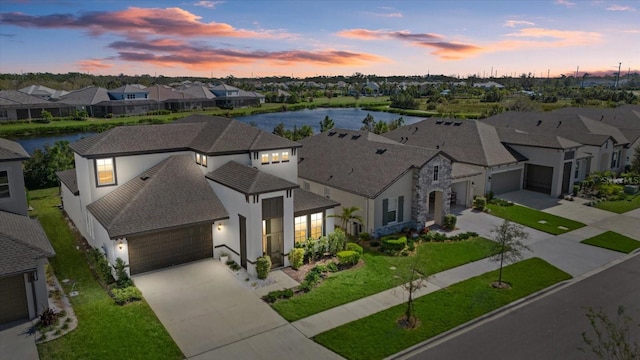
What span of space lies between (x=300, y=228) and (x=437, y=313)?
860cm

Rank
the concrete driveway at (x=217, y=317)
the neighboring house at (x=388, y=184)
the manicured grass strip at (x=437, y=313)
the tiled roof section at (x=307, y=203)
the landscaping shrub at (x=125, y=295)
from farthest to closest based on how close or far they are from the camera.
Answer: the neighboring house at (x=388, y=184) → the tiled roof section at (x=307, y=203) → the landscaping shrub at (x=125, y=295) → the manicured grass strip at (x=437, y=313) → the concrete driveway at (x=217, y=317)

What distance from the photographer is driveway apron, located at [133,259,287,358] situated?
52.1 ft

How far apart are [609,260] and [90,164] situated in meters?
28.5

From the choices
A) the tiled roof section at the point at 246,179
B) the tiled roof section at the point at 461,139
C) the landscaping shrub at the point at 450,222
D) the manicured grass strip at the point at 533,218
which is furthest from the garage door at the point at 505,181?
the tiled roof section at the point at 246,179

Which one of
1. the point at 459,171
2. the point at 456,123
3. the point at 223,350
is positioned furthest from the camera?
the point at 456,123

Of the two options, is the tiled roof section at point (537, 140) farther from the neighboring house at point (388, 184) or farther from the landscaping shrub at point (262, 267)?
the landscaping shrub at point (262, 267)

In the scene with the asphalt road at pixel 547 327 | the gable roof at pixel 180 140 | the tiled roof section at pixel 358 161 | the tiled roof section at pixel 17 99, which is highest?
the tiled roof section at pixel 17 99

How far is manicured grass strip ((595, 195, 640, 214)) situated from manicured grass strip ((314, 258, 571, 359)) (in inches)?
621

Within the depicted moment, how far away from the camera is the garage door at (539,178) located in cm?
3784

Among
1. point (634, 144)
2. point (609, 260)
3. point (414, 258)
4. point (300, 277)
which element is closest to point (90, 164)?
point (300, 277)

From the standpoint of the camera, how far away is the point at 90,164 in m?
22.9

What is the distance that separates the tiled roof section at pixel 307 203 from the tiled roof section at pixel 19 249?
36.9 ft

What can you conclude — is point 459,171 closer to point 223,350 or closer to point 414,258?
point 414,258

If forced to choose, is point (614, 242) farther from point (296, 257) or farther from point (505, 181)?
point (296, 257)
